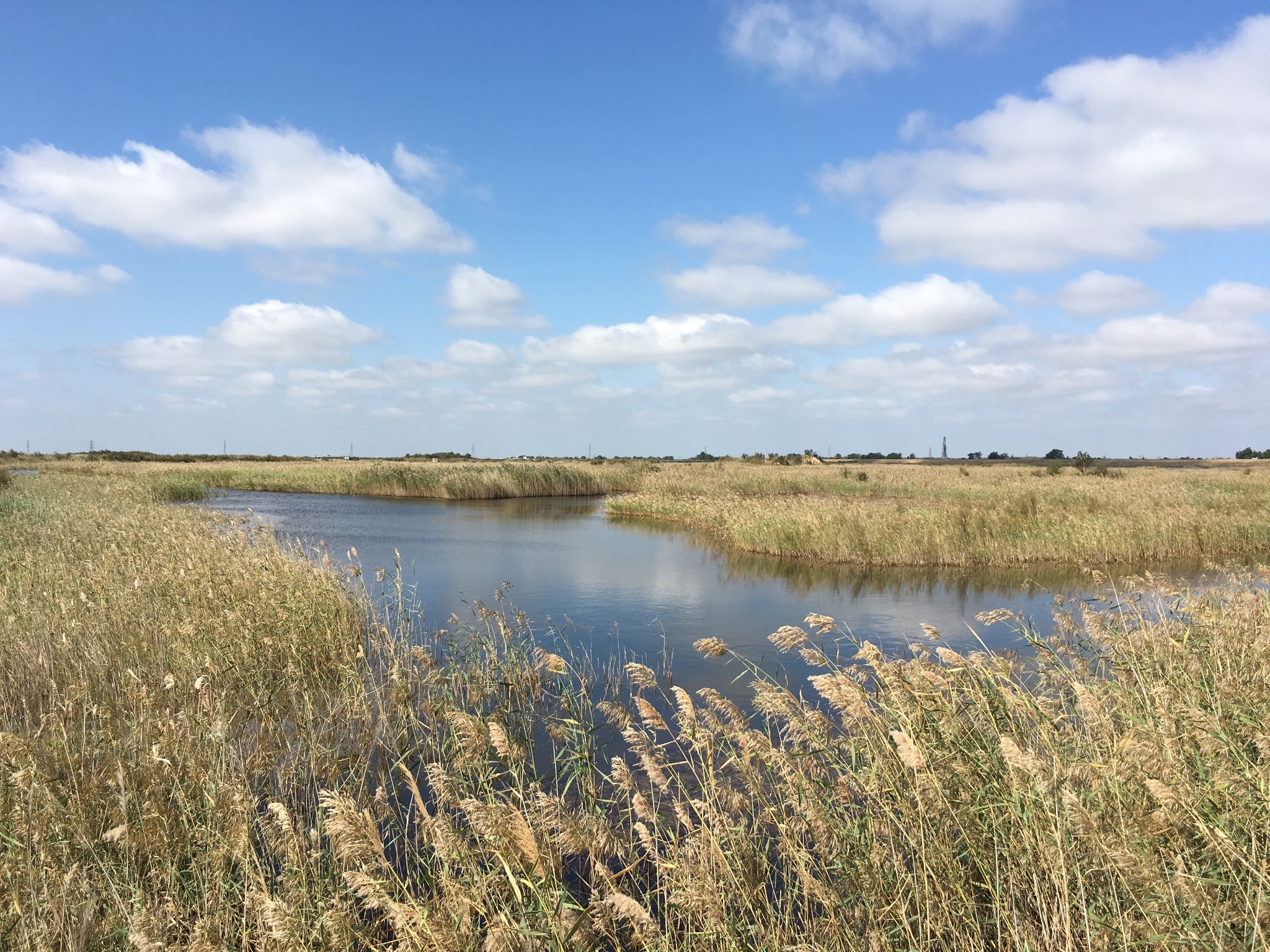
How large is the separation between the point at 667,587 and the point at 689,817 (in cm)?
1006

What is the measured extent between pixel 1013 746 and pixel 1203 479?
36.9 meters

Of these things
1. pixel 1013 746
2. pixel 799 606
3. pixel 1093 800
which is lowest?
pixel 799 606

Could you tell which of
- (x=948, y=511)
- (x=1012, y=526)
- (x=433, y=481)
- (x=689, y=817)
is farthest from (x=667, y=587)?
(x=433, y=481)

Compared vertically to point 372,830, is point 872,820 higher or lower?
lower

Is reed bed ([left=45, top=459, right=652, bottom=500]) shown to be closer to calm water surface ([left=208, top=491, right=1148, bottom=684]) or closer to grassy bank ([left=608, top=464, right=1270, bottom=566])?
calm water surface ([left=208, top=491, right=1148, bottom=684])

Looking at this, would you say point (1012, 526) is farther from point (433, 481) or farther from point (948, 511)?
point (433, 481)

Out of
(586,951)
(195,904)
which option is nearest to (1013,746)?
(586,951)

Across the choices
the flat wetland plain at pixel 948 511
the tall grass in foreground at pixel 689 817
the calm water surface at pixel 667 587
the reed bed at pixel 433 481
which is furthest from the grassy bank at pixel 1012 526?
the reed bed at pixel 433 481

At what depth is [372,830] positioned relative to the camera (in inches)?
105

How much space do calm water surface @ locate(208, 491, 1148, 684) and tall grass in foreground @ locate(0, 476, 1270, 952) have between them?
3419mm

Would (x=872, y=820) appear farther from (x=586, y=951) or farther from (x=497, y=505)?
(x=497, y=505)

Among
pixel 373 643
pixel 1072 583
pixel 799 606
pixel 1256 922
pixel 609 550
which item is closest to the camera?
pixel 1256 922

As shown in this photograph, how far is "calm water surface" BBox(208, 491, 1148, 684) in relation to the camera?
419 inches

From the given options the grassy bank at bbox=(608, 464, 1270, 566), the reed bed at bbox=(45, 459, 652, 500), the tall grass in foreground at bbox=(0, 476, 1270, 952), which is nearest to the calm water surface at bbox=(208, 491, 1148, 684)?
the grassy bank at bbox=(608, 464, 1270, 566)
